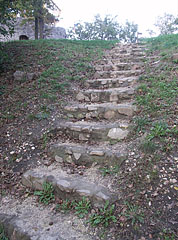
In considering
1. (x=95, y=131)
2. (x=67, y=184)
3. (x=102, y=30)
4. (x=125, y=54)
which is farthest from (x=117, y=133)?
(x=102, y=30)

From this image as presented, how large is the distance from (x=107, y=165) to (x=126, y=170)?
1.02 ft

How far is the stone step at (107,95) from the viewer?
393cm

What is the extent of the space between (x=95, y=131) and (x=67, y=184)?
3.52 ft

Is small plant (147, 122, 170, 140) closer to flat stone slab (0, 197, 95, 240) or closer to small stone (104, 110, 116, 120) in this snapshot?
small stone (104, 110, 116, 120)

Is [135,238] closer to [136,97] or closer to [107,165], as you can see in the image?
[107,165]

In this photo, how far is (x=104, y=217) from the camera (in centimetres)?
194

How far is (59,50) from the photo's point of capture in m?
6.65

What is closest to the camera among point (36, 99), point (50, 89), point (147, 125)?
point (147, 125)

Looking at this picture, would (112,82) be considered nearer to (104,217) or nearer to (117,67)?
(117,67)

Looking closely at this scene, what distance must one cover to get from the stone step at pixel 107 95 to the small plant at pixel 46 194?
2336 mm

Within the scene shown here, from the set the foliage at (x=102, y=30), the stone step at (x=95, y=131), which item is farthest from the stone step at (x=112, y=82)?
the foliage at (x=102, y=30)

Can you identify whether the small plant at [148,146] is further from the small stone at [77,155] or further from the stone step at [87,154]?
the small stone at [77,155]

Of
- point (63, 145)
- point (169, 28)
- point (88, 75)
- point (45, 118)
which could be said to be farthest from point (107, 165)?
point (169, 28)

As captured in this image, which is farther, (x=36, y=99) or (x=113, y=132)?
(x=36, y=99)
